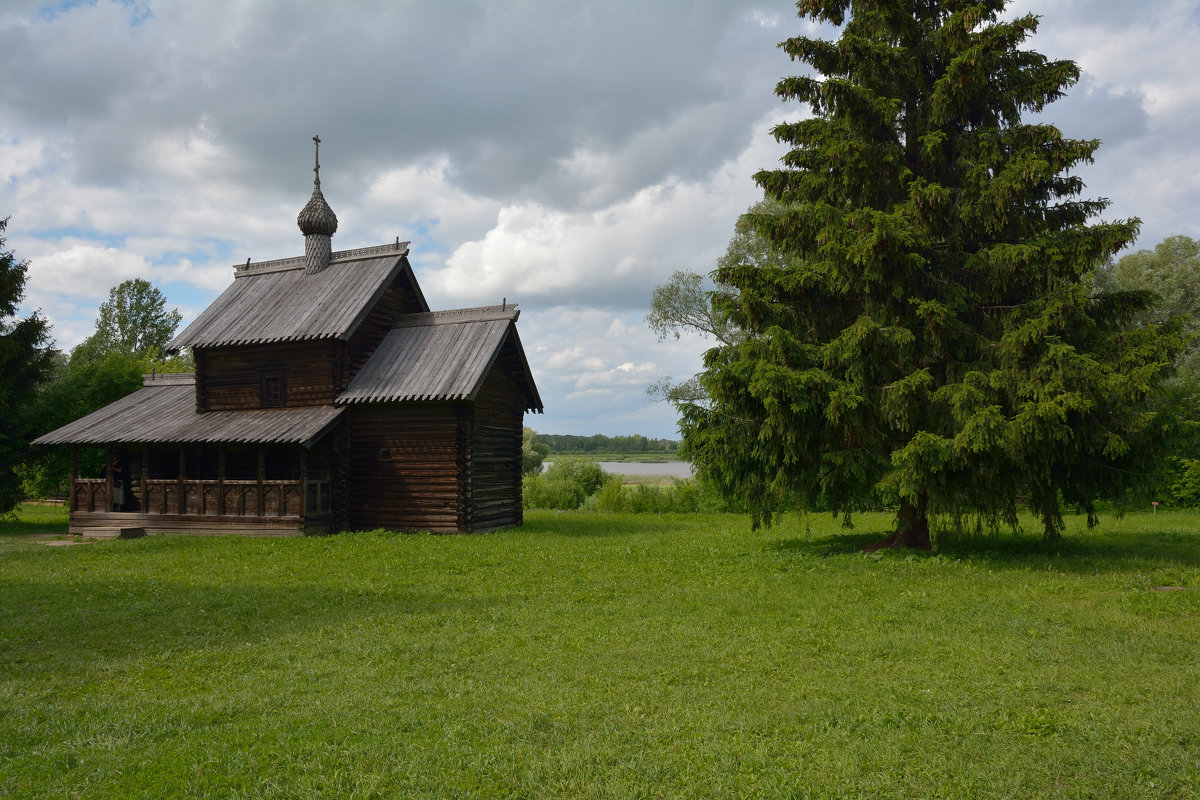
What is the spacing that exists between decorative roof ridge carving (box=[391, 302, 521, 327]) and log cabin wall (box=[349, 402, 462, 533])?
11.5ft

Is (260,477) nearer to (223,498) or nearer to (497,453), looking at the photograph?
(223,498)

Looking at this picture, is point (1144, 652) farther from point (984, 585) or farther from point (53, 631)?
point (53, 631)

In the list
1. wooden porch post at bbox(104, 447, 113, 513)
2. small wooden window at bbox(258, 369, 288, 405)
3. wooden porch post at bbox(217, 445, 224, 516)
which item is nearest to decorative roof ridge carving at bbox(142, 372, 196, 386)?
wooden porch post at bbox(104, 447, 113, 513)

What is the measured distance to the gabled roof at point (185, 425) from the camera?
21.5 metres

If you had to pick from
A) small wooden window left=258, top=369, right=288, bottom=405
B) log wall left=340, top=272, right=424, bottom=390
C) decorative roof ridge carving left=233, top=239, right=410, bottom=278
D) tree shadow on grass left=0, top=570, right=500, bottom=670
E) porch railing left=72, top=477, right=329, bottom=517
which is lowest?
tree shadow on grass left=0, top=570, right=500, bottom=670

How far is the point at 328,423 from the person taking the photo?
851 inches

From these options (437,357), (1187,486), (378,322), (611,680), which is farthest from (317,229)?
(1187,486)

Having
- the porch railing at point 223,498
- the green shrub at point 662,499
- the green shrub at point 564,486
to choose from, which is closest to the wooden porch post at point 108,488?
the porch railing at point 223,498

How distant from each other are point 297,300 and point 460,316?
5278mm

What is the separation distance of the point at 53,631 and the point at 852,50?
1656 cm

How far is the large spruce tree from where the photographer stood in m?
13.5

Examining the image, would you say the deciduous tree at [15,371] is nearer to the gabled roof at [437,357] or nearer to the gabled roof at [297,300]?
the gabled roof at [297,300]

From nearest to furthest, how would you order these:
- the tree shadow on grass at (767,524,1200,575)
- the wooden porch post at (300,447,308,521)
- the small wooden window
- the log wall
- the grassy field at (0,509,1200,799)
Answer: the grassy field at (0,509,1200,799), the tree shadow on grass at (767,524,1200,575), the wooden porch post at (300,447,308,521), the log wall, the small wooden window

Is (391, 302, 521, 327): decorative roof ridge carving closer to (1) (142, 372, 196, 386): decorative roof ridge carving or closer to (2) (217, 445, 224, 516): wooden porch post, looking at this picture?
(2) (217, 445, 224, 516): wooden porch post
